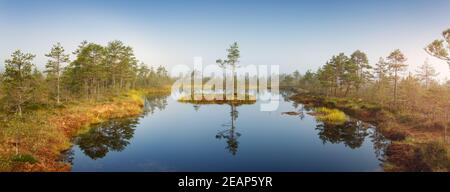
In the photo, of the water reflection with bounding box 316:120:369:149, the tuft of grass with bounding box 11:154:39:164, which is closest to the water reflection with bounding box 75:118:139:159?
the tuft of grass with bounding box 11:154:39:164

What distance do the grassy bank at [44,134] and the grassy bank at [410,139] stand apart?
77.4 feet

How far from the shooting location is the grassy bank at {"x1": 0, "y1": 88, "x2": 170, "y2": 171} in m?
16.3

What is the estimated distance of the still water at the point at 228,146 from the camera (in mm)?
18281

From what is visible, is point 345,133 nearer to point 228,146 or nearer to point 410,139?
point 410,139

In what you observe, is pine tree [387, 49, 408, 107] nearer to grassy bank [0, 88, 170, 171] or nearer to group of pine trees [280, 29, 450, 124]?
group of pine trees [280, 29, 450, 124]

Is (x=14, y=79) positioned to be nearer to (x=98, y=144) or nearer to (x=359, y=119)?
(x=98, y=144)

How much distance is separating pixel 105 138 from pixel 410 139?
2901cm

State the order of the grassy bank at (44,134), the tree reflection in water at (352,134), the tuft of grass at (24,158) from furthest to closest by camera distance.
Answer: the tree reflection in water at (352,134)
the grassy bank at (44,134)
the tuft of grass at (24,158)

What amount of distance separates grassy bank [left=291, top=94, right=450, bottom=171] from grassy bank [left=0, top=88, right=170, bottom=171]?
23603 mm

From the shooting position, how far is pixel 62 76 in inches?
1843

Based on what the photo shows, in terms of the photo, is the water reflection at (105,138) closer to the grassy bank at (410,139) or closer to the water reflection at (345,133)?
the water reflection at (345,133)

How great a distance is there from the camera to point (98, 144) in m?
23.5

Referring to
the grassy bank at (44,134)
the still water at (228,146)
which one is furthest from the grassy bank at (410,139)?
the grassy bank at (44,134)
